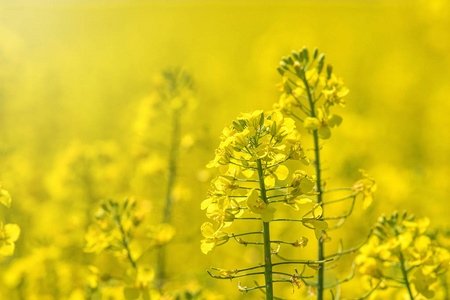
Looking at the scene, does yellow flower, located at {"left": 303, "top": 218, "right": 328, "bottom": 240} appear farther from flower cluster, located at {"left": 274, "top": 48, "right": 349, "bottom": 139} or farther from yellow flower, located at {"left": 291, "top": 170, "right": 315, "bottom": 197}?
flower cluster, located at {"left": 274, "top": 48, "right": 349, "bottom": 139}

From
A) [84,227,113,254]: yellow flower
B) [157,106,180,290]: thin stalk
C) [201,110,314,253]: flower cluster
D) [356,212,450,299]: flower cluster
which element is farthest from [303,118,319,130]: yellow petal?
[157,106,180,290]: thin stalk

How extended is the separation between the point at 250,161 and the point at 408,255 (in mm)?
1162

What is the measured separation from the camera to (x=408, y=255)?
275 cm

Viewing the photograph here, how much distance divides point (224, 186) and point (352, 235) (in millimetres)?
3847

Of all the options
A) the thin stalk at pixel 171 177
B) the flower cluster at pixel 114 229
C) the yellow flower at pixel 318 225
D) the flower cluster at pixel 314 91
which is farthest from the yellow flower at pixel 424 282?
the thin stalk at pixel 171 177

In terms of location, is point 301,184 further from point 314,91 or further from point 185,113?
point 185,113

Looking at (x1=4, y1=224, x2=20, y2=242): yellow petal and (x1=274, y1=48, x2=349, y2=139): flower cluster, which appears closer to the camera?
(x1=4, y1=224, x2=20, y2=242): yellow petal

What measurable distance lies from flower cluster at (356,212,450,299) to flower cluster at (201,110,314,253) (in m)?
0.73

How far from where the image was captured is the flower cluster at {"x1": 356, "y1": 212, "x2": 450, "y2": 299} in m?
2.69

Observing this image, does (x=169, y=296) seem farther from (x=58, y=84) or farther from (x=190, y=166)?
(x=58, y=84)

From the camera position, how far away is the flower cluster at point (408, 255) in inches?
106

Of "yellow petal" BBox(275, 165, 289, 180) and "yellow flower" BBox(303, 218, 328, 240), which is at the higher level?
"yellow petal" BBox(275, 165, 289, 180)

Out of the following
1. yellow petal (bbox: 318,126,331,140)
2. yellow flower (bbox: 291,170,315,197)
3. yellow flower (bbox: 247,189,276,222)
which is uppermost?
yellow petal (bbox: 318,126,331,140)

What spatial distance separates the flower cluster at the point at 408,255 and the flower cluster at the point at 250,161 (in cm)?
73
